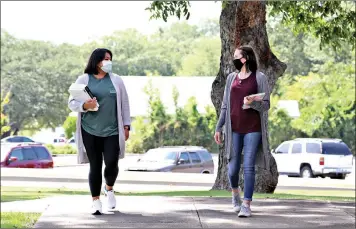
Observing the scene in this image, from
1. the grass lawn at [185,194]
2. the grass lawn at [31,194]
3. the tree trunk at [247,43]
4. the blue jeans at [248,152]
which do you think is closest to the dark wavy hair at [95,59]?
the blue jeans at [248,152]

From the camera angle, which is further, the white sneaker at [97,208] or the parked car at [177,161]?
the parked car at [177,161]

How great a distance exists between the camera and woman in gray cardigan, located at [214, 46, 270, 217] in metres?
9.40

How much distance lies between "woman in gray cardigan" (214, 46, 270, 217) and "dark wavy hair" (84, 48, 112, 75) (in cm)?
134

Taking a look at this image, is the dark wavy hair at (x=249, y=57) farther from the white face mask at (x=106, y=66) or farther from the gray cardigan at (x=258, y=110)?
the white face mask at (x=106, y=66)

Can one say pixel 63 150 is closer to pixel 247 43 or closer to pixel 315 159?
pixel 315 159

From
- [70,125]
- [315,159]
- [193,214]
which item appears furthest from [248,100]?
[70,125]

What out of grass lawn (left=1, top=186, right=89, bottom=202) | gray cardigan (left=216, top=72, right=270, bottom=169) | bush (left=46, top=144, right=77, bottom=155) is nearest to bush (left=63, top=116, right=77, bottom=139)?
bush (left=46, top=144, right=77, bottom=155)

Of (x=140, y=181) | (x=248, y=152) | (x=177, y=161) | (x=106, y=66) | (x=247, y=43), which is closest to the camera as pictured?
(x=106, y=66)

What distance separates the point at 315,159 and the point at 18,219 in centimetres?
2633

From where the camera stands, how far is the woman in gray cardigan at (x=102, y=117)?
9.26 m

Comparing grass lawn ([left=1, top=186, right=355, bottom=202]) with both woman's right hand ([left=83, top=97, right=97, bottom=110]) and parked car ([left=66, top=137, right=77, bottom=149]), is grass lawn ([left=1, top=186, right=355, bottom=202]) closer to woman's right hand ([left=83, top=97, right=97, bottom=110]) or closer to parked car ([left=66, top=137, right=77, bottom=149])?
woman's right hand ([left=83, top=97, right=97, bottom=110])

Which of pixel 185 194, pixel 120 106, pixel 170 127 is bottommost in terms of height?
pixel 170 127

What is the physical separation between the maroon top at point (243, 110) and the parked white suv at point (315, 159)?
26056 millimetres

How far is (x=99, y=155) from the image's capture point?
9555 millimetres
